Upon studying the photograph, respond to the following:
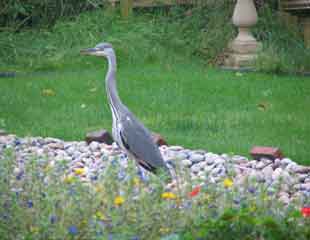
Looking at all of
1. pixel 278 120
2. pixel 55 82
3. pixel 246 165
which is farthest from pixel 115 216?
pixel 55 82

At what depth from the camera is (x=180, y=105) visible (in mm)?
7902

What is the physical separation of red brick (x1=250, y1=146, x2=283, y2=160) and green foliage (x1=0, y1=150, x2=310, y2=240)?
189 cm

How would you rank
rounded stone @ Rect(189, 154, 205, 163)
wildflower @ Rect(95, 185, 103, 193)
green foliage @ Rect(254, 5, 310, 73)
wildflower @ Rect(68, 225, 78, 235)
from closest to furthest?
wildflower @ Rect(68, 225, 78, 235)
wildflower @ Rect(95, 185, 103, 193)
rounded stone @ Rect(189, 154, 205, 163)
green foliage @ Rect(254, 5, 310, 73)

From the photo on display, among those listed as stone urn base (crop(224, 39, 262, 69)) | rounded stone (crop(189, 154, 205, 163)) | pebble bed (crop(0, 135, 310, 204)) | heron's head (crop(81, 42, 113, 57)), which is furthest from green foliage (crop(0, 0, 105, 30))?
rounded stone (crop(189, 154, 205, 163))

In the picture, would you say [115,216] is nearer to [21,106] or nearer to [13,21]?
[21,106]

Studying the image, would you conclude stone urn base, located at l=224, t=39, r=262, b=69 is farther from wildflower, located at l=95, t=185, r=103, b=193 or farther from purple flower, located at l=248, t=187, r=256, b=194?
wildflower, located at l=95, t=185, r=103, b=193

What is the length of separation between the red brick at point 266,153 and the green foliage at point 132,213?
74.5 inches

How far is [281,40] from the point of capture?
10.4 m

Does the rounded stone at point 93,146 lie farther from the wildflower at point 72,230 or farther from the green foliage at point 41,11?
the green foliage at point 41,11

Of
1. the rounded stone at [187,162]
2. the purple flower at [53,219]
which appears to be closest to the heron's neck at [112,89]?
the rounded stone at [187,162]

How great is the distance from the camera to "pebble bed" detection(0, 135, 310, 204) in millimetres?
5191

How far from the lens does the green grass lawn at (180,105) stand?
6.65 metres

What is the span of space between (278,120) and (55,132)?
2092mm

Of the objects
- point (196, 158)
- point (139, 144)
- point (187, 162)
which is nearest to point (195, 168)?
point (187, 162)
